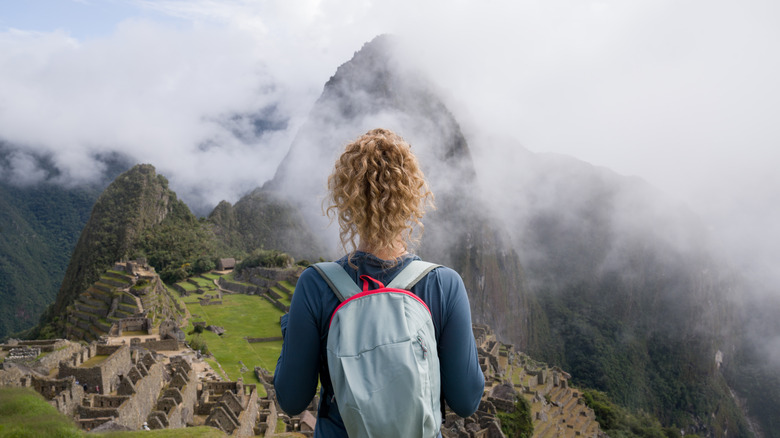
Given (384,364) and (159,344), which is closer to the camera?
(384,364)

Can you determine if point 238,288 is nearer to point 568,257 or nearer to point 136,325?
point 136,325

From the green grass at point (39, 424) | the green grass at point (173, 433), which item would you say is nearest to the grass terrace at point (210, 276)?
the green grass at point (39, 424)

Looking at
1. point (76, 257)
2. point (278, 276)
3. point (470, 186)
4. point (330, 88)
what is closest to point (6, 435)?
point (278, 276)

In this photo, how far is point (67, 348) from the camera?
15.7 meters

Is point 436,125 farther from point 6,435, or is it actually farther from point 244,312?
point 6,435

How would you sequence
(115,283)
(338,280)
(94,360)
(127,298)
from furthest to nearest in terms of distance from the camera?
(115,283) → (127,298) → (94,360) → (338,280)

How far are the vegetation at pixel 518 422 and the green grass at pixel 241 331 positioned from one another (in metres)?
8.74

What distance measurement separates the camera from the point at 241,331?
25.0 metres

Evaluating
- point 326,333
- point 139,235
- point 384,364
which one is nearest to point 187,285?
point 139,235

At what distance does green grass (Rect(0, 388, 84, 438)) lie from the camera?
7371 millimetres

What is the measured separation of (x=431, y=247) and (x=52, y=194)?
5368 centimetres

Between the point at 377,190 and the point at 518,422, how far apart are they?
57.1ft

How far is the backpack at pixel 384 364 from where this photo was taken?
1.63m

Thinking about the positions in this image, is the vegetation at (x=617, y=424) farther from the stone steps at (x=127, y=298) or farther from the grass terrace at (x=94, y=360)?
the stone steps at (x=127, y=298)
